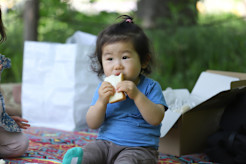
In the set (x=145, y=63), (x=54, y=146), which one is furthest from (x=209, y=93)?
(x=54, y=146)

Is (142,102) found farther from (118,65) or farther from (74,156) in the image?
(74,156)

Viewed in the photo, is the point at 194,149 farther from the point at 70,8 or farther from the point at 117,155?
the point at 70,8

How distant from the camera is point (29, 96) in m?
2.30

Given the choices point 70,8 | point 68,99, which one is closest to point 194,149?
point 68,99

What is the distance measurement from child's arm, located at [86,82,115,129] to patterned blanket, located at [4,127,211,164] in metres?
0.27

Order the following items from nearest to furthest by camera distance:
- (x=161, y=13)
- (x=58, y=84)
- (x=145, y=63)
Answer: (x=145, y=63)
(x=58, y=84)
(x=161, y=13)

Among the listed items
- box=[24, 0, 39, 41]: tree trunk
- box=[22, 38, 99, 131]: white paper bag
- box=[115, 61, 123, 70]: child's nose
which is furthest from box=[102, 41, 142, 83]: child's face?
box=[24, 0, 39, 41]: tree trunk

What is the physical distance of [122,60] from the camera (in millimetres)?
1347

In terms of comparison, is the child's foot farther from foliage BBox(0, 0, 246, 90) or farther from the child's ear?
foliage BBox(0, 0, 246, 90)

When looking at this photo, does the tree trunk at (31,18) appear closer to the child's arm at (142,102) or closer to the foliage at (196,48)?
the foliage at (196,48)

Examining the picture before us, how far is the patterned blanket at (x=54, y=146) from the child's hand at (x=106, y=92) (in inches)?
15.4

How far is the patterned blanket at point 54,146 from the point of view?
5.02 ft

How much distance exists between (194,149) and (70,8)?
247 cm

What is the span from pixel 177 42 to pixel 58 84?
1.96 metres
